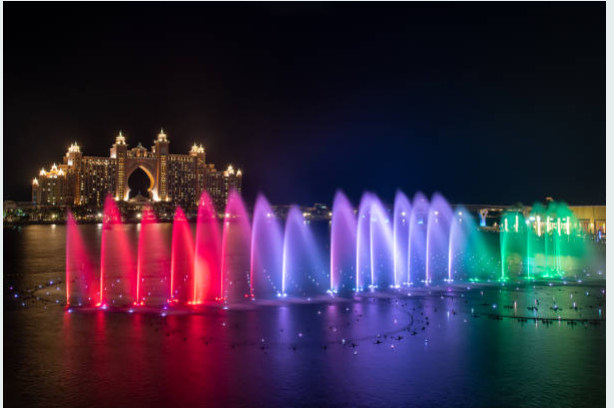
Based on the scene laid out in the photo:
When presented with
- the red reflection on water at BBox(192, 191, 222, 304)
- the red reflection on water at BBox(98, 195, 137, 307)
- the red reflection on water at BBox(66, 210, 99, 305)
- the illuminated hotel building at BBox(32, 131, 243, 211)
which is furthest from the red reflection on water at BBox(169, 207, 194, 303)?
the illuminated hotel building at BBox(32, 131, 243, 211)

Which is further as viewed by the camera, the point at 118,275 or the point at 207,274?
the point at 207,274

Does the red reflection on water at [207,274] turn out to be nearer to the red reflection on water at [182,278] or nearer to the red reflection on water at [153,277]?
the red reflection on water at [182,278]

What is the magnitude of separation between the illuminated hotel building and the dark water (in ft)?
345

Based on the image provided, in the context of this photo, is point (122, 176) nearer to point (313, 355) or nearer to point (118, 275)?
point (118, 275)

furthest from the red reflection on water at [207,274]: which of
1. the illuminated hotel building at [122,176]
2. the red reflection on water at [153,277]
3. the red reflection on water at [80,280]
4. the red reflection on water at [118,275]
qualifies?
the illuminated hotel building at [122,176]

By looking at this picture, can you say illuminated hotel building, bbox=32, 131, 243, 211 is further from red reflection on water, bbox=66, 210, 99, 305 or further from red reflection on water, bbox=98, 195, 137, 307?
red reflection on water, bbox=66, 210, 99, 305

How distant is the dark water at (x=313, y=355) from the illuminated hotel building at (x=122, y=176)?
105070mm

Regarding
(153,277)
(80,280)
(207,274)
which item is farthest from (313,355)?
(80,280)

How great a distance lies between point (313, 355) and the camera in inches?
471

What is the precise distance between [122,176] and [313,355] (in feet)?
376

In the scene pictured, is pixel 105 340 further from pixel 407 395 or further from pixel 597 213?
pixel 597 213

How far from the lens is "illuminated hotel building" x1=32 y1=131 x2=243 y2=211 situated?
116 m

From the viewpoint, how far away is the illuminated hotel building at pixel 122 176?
116 m

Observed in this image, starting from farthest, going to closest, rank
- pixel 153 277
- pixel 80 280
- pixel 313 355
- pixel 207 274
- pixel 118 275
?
A: pixel 207 274, pixel 118 275, pixel 153 277, pixel 80 280, pixel 313 355
